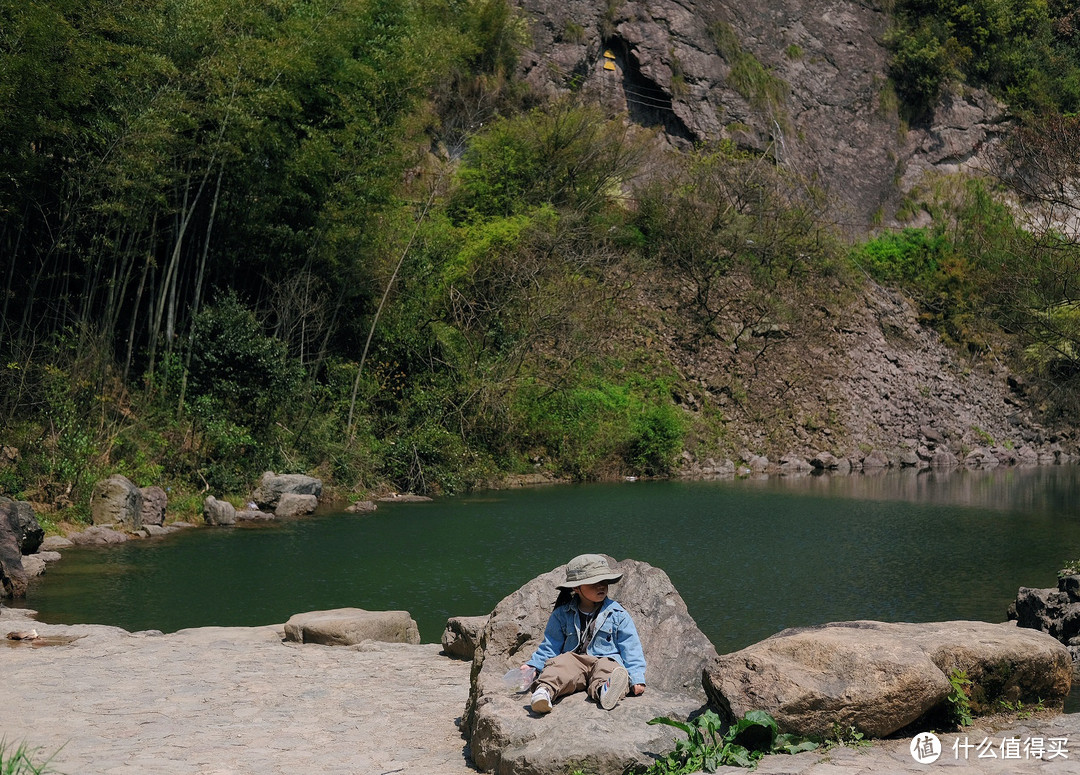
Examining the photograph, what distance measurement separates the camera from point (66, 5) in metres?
12.3

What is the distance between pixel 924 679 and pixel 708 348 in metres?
23.3

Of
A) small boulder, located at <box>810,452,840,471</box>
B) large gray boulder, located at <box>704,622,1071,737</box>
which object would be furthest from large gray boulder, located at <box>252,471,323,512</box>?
small boulder, located at <box>810,452,840,471</box>

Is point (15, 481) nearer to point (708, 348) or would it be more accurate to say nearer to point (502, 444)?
point (502, 444)

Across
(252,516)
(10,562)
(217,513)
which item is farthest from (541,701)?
(252,516)

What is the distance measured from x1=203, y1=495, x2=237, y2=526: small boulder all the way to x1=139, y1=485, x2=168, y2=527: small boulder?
0.61 m

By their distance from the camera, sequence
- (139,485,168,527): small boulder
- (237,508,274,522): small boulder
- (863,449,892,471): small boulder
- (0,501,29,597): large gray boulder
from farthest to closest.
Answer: (863,449,892,471): small boulder → (237,508,274,522): small boulder → (139,485,168,527): small boulder → (0,501,29,597): large gray boulder

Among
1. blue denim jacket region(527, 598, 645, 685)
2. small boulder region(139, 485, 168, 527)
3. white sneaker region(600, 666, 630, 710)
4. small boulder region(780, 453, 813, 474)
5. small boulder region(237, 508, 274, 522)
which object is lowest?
small boulder region(780, 453, 813, 474)

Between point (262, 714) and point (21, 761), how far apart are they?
134cm

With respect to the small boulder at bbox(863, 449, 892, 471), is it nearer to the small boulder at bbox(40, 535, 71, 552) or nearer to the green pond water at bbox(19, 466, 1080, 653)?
the green pond water at bbox(19, 466, 1080, 653)

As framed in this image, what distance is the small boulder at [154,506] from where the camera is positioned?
13.8 meters

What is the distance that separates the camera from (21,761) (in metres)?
4.37

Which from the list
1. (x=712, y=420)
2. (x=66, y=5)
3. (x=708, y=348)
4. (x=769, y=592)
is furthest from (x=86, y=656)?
(x=708, y=348)

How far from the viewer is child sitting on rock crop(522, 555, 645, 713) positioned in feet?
15.4

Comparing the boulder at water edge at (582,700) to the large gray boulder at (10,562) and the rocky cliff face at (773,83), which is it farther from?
the rocky cliff face at (773,83)
